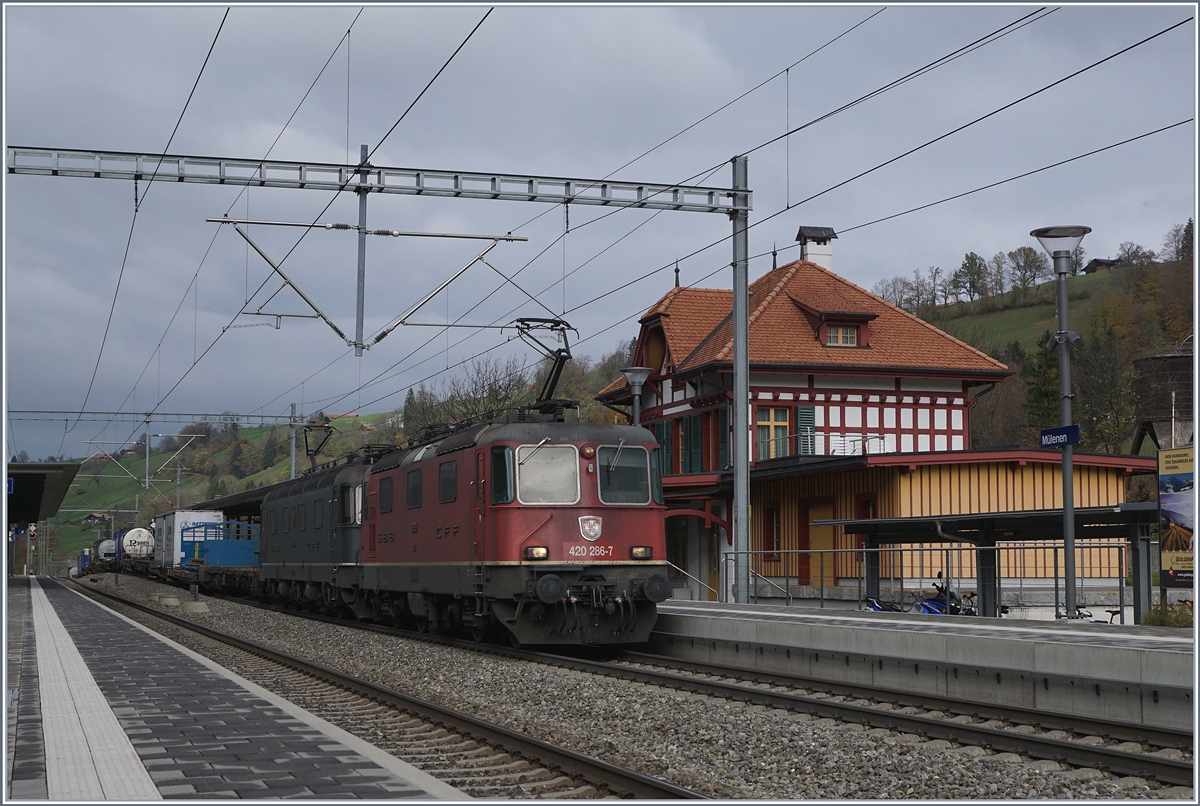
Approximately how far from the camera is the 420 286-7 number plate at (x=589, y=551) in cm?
1722

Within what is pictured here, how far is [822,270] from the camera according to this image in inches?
1594

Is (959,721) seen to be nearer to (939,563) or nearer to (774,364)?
(939,563)

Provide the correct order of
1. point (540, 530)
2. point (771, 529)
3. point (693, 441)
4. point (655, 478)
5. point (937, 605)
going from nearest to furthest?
point (540, 530), point (655, 478), point (937, 605), point (771, 529), point (693, 441)

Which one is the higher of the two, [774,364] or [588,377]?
[588,377]

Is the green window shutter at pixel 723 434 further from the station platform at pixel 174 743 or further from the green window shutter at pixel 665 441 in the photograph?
the station platform at pixel 174 743

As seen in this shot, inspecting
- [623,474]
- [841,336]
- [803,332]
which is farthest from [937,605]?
[841,336]

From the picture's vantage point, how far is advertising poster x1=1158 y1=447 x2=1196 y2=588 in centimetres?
1652

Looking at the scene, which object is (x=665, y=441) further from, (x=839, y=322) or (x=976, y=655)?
(x=976, y=655)

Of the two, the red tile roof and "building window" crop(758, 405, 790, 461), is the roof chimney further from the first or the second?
"building window" crop(758, 405, 790, 461)

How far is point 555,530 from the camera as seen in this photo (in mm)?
17250

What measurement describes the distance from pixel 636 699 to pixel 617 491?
17.6 feet

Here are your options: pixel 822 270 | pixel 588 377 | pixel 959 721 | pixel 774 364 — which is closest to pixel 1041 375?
pixel 822 270

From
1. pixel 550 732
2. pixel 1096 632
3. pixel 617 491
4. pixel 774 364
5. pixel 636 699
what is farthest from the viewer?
pixel 774 364

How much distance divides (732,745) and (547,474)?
25.9 feet
